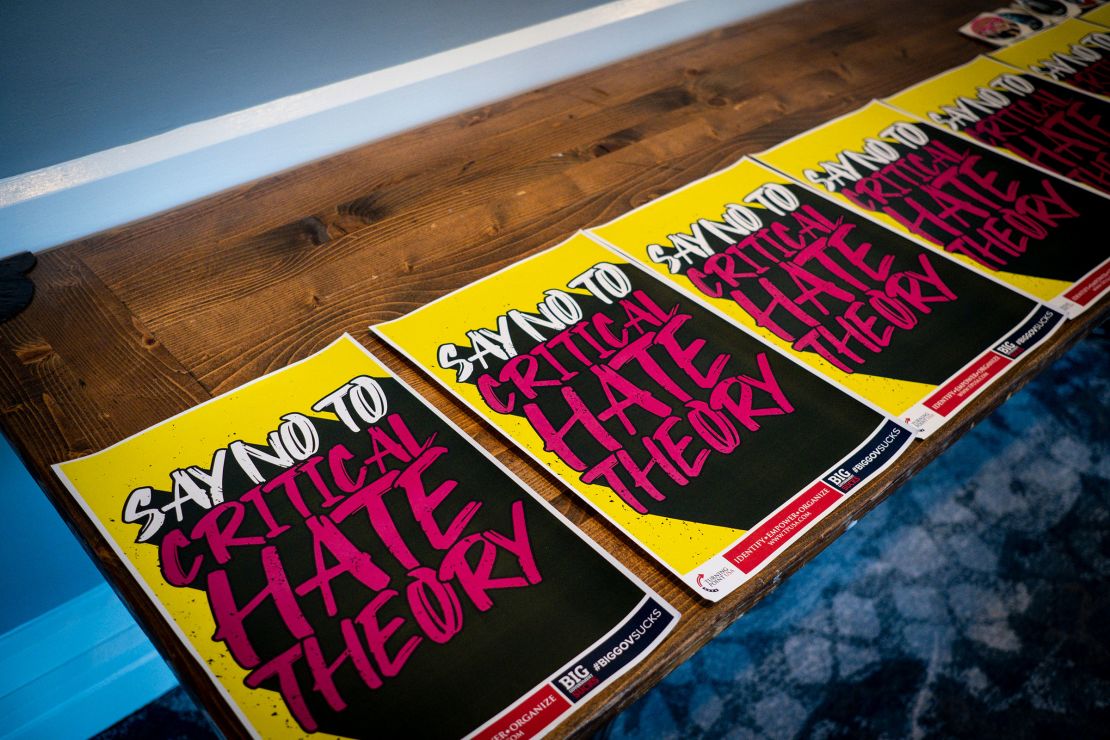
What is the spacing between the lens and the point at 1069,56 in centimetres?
135

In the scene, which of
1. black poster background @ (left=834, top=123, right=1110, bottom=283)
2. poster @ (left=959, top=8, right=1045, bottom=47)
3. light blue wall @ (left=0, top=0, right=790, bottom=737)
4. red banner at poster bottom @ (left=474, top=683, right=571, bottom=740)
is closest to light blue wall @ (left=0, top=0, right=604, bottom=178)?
light blue wall @ (left=0, top=0, right=790, bottom=737)

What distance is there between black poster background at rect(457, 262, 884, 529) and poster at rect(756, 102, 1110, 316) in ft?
0.99

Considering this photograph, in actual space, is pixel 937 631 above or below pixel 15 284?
below

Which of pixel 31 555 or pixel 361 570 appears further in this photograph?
pixel 31 555

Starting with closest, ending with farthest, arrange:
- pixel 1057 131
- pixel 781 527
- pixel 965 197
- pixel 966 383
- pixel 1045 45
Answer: pixel 781 527 < pixel 966 383 < pixel 965 197 < pixel 1057 131 < pixel 1045 45

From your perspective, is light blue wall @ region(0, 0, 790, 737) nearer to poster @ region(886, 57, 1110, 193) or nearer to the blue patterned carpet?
the blue patterned carpet

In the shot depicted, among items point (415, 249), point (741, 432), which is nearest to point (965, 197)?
point (741, 432)

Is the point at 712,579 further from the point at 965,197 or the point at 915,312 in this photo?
the point at 965,197

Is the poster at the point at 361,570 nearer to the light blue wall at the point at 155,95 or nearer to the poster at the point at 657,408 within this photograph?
the poster at the point at 657,408

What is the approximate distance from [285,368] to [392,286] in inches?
6.1

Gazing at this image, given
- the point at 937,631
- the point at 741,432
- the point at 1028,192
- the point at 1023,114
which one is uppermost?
the point at 1023,114

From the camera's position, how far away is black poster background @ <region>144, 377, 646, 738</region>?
21.1 inches

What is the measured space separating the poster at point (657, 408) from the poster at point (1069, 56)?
0.86 meters

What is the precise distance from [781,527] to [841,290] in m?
0.33
